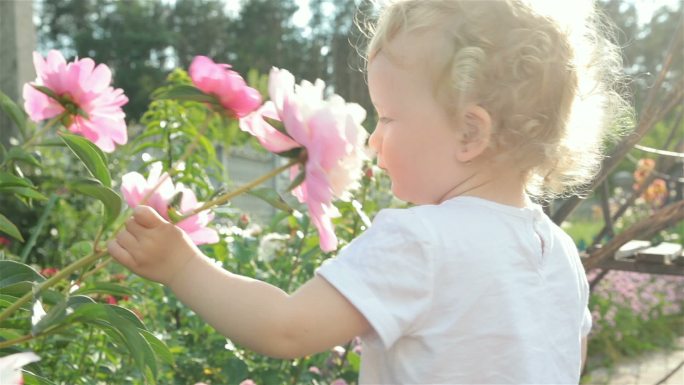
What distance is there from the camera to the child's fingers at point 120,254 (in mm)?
1028

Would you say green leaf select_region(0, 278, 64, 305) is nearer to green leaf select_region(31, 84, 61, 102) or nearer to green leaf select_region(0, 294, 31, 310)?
green leaf select_region(0, 294, 31, 310)

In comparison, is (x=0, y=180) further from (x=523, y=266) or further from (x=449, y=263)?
(x=523, y=266)

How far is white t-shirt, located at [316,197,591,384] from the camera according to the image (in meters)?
1.10

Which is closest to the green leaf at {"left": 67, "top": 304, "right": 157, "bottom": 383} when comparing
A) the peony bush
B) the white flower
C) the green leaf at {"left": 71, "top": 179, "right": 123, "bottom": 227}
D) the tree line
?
the peony bush

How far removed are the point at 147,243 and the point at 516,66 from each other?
0.56m

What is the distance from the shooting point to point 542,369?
3.97ft

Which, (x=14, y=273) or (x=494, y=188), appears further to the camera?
(x=494, y=188)

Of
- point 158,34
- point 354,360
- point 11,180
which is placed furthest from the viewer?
point 158,34

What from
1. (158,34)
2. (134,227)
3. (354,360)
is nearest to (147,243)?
(134,227)

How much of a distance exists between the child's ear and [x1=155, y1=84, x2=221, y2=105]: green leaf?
37cm

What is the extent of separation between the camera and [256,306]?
42.7 inches

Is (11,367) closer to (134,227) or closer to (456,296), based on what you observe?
(134,227)

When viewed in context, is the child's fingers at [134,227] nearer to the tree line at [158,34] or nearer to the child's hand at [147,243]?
the child's hand at [147,243]

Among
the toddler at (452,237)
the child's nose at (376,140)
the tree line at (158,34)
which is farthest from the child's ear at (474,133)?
the tree line at (158,34)
